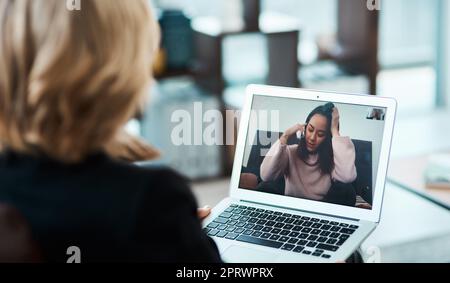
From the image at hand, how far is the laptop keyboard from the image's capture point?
135 cm

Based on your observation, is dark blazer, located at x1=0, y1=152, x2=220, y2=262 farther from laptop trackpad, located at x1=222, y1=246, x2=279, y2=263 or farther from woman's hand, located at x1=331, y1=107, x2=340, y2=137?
woman's hand, located at x1=331, y1=107, x2=340, y2=137

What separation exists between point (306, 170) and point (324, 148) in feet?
0.18

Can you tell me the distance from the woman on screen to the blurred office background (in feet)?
4.04

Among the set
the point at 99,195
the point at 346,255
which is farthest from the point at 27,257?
the point at 346,255

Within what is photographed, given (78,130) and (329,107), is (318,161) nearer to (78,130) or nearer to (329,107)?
(329,107)

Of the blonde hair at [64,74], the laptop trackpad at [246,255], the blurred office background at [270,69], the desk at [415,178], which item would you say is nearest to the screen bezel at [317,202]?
the laptop trackpad at [246,255]

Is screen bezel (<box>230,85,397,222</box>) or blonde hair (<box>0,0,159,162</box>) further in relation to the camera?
screen bezel (<box>230,85,397,222</box>)

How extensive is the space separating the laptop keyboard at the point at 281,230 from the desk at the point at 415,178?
45cm

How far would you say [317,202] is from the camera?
4.78 ft

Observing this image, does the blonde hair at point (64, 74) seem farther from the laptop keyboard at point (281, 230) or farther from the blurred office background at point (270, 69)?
the blurred office background at point (270, 69)

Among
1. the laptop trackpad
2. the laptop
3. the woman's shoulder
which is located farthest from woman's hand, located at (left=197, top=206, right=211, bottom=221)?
the woman's shoulder

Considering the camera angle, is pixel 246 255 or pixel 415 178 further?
pixel 415 178

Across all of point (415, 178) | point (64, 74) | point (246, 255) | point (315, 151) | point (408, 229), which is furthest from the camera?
point (408, 229)

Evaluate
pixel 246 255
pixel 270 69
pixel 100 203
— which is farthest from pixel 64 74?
pixel 270 69
